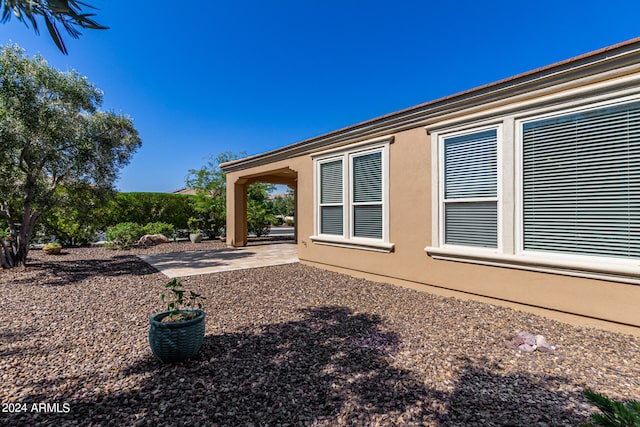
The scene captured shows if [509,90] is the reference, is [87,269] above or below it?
below

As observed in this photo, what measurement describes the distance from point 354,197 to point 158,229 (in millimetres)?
11226

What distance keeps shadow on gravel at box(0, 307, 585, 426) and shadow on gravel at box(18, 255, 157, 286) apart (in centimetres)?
525

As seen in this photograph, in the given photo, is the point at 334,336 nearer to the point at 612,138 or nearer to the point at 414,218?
the point at 414,218

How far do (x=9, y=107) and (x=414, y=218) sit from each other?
8930mm

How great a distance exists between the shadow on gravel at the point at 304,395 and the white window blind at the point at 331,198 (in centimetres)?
420

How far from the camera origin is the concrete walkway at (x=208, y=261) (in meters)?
7.68

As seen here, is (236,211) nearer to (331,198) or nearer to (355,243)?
(331,198)

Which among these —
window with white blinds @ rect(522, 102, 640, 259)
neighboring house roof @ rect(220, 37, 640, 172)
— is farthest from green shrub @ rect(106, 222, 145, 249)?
window with white blinds @ rect(522, 102, 640, 259)

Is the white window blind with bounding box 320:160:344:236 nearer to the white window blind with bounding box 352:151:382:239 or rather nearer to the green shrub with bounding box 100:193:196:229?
the white window blind with bounding box 352:151:382:239

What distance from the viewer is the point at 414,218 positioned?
564 cm

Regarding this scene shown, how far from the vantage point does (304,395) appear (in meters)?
2.46

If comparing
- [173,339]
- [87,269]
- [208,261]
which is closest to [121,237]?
[87,269]

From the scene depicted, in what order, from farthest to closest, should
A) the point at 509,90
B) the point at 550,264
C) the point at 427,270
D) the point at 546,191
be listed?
1. the point at 427,270
2. the point at 509,90
3. the point at 546,191
4. the point at 550,264

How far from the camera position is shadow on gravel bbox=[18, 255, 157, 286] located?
6.76 m
